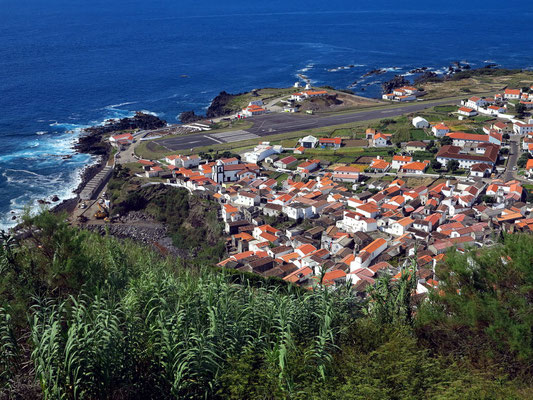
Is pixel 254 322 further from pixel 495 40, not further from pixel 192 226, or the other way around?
pixel 495 40

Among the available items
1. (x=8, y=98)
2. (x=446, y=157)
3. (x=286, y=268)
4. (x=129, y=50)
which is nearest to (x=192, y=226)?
(x=286, y=268)

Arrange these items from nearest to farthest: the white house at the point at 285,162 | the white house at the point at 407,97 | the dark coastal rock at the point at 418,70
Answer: the white house at the point at 285,162, the white house at the point at 407,97, the dark coastal rock at the point at 418,70

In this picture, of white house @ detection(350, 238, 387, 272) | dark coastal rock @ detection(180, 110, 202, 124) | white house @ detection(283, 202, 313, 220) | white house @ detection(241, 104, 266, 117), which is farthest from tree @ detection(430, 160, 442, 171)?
dark coastal rock @ detection(180, 110, 202, 124)

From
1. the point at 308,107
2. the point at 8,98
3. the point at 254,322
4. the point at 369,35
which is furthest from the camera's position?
the point at 369,35

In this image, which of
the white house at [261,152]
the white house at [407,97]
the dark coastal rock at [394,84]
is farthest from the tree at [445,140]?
the dark coastal rock at [394,84]

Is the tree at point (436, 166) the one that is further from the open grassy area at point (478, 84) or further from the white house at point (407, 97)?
the open grassy area at point (478, 84)

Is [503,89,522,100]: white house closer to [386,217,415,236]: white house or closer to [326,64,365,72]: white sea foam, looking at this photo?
[326,64,365,72]: white sea foam
